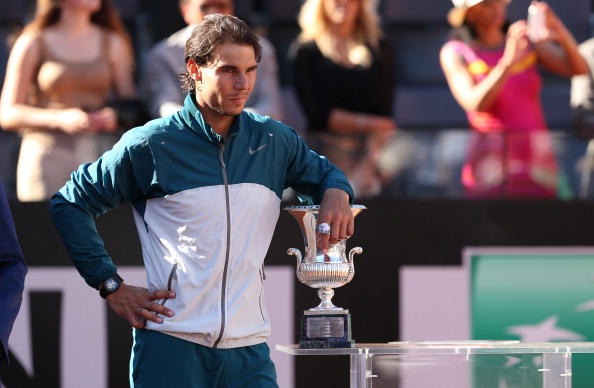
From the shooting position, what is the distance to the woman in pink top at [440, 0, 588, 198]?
5.48 metres

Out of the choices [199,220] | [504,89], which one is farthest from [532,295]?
[199,220]

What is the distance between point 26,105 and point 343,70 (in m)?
1.61

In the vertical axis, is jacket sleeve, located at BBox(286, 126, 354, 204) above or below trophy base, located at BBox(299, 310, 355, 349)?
above

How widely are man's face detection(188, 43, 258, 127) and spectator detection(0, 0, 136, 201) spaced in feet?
6.98

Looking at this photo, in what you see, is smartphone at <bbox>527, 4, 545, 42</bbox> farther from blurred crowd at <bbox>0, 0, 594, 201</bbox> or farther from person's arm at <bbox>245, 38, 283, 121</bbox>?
person's arm at <bbox>245, 38, 283, 121</bbox>

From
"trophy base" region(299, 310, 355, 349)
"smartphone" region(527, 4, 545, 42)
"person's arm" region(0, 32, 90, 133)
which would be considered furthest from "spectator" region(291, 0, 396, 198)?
"trophy base" region(299, 310, 355, 349)

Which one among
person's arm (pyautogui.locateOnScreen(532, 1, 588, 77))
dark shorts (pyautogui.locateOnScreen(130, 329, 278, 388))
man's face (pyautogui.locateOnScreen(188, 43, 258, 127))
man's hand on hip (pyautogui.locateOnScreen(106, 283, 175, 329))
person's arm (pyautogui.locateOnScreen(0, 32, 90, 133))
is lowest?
dark shorts (pyautogui.locateOnScreen(130, 329, 278, 388))

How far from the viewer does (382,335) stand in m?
5.53

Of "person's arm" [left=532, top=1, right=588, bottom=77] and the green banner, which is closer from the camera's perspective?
the green banner

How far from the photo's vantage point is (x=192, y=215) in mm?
3463

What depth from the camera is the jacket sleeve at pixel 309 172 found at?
368 cm

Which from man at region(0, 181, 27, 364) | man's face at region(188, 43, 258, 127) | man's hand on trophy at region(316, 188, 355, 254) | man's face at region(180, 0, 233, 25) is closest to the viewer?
man at region(0, 181, 27, 364)

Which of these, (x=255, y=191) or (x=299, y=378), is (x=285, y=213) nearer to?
(x=299, y=378)

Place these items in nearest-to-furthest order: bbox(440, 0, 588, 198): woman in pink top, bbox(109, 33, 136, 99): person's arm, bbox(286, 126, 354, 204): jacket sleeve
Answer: bbox(286, 126, 354, 204): jacket sleeve
bbox(440, 0, 588, 198): woman in pink top
bbox(109, 33, 136, 99): person's arm
